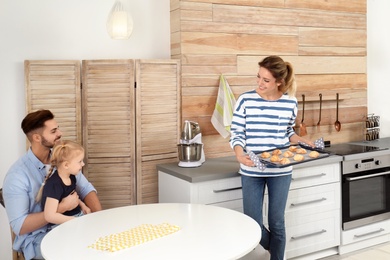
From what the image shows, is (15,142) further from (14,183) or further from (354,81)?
(354,81)

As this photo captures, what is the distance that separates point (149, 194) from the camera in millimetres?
3393

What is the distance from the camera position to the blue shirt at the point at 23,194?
230 centimetres

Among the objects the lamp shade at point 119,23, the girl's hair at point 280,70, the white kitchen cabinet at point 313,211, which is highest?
the lamp shade at point 119,23

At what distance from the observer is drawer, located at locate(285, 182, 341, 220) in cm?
347

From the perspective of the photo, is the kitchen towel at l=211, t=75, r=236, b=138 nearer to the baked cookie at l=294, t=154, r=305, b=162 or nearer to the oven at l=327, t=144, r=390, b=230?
the baked cookie at l=294, t=154, r=305, b=162

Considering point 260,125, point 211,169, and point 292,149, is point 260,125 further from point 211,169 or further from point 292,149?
point 211,169

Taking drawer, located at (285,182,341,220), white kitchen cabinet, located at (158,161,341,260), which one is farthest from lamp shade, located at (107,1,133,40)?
drawer, located at (285,182,341,220)

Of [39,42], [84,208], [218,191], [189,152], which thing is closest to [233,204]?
[218,191]

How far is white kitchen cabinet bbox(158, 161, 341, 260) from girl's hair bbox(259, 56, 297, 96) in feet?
2.36

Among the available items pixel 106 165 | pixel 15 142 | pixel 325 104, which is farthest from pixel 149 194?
pixel 325 104

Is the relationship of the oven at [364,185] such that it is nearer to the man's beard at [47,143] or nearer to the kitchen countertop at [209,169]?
the kitchen countertop at [209,169]

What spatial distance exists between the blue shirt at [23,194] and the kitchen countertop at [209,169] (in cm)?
97

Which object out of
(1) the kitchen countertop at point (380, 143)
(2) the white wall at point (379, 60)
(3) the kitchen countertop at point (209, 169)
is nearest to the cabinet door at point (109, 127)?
(3) the kitchen countertop at point (209, 169)

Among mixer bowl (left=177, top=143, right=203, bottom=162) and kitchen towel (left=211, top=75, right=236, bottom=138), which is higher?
kitchen towel (left=211, top=75, right=236, bottom=138)
